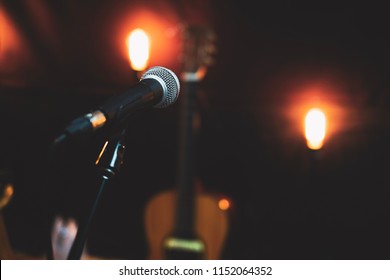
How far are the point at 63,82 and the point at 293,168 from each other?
1281 mm

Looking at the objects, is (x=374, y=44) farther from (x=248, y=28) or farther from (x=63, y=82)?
(x=63, y=82)

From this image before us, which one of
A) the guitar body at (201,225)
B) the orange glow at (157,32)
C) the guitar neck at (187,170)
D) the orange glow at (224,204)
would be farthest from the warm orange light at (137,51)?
the orange glow at (224,204)

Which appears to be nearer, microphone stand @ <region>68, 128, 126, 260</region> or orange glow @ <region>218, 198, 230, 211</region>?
microphone stand @ <region>68, 128, 126, 260</region>

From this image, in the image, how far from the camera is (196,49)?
6.35 ft

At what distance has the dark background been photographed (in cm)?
198

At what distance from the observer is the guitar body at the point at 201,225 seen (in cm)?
197

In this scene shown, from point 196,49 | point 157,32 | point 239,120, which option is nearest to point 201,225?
point 239,120

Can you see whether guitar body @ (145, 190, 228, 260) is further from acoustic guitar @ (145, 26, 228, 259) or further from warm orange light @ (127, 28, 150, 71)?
warm orange light @ (127, 28, 150, 71)

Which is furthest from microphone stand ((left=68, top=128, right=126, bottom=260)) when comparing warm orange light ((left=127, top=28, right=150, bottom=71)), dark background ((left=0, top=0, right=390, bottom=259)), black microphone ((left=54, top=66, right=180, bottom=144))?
dark background ((left=0, top=0, right=390, bottom=259))

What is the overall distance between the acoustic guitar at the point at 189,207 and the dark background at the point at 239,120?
10 centimetres

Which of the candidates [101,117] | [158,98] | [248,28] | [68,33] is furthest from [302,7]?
[101,117]

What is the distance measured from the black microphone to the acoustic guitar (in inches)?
44.8

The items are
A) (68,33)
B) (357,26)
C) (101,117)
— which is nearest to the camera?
(101,117)

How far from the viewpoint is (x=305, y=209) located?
221 centimetres
